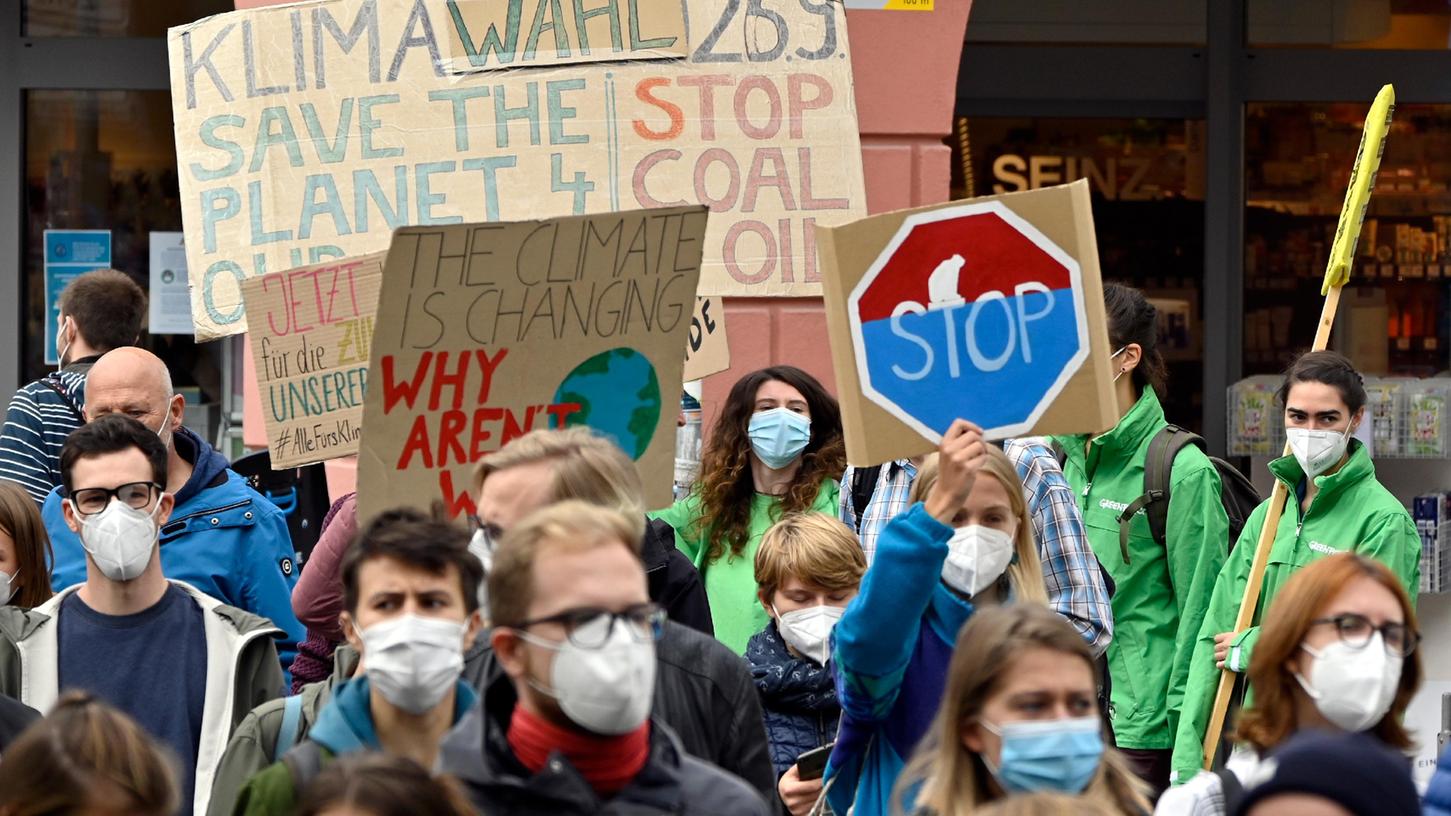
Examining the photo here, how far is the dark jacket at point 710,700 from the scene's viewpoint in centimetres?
375

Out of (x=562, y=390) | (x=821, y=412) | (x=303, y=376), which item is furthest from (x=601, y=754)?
(x=821, y=412)

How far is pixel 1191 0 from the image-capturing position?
972cm

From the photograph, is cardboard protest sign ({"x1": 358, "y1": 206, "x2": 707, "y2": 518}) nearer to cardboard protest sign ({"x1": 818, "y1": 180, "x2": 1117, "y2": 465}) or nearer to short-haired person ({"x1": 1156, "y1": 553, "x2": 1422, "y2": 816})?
cardboard protest sign ({"x1": 818, "y1": 180, "x2": 1117, "y2": 465})

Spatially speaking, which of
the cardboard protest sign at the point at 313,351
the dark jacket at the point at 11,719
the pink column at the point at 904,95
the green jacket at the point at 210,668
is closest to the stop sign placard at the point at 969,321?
the green jacket at the point at 210,668

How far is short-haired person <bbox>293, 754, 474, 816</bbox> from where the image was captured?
2.90 m

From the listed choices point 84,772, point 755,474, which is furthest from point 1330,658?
point 755,474

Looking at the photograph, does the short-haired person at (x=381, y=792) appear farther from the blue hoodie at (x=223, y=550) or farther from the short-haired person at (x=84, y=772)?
the blue hoodie at (x=223, y=550)

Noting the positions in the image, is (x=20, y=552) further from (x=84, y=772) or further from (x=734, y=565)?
(x=84, y=772)

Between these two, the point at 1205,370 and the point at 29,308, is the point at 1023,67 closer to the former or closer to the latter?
the point at 1205,370

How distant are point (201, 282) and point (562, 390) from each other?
1.96 metres

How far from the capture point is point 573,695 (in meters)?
3.03

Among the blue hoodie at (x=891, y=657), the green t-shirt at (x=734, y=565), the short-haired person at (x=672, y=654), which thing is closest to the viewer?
the short-haired person at (x=672, y=654)

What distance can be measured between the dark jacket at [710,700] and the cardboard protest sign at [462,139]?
8.84 feet

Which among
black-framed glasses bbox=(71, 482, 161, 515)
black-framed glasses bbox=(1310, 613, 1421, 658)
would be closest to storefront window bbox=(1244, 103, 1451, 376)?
black-framed glasses bbox=(1310, 613, 1421, 658)
